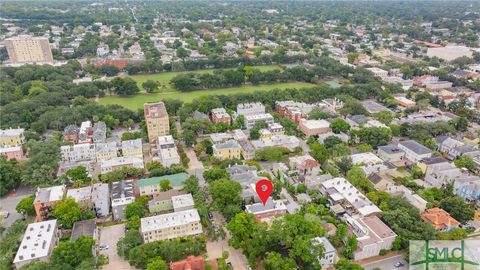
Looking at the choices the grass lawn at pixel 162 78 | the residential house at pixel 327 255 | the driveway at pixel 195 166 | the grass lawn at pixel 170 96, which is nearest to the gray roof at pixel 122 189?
the driveway at pixel 195 166

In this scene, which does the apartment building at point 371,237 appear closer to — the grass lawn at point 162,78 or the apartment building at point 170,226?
the apartment building at point 170,226

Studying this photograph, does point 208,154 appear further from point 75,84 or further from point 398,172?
point 75,84

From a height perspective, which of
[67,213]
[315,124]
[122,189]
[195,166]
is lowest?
[195,166]

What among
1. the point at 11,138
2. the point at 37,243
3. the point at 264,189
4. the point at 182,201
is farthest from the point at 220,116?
the point at 37,243

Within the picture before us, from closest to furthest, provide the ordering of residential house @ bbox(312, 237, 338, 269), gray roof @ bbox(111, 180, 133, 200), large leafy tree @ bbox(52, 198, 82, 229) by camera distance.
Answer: residential house @ bbox(312, 237, 338, 269)
large leafy tree @ bbox(52, 198, 82, 229)
gray roof @ bbox(111, 180, 133, 200)

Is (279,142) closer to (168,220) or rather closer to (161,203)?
(161,203)

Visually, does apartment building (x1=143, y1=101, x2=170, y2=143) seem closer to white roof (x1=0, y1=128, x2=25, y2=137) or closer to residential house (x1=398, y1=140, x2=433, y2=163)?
white roof (x1=0, y1=128, x2=25, y2=137)

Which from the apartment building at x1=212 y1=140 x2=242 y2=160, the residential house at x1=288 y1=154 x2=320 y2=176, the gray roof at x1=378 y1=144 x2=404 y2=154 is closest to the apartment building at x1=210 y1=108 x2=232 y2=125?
the apartment building at x1=212 y1=140 x2=242 y2=160
